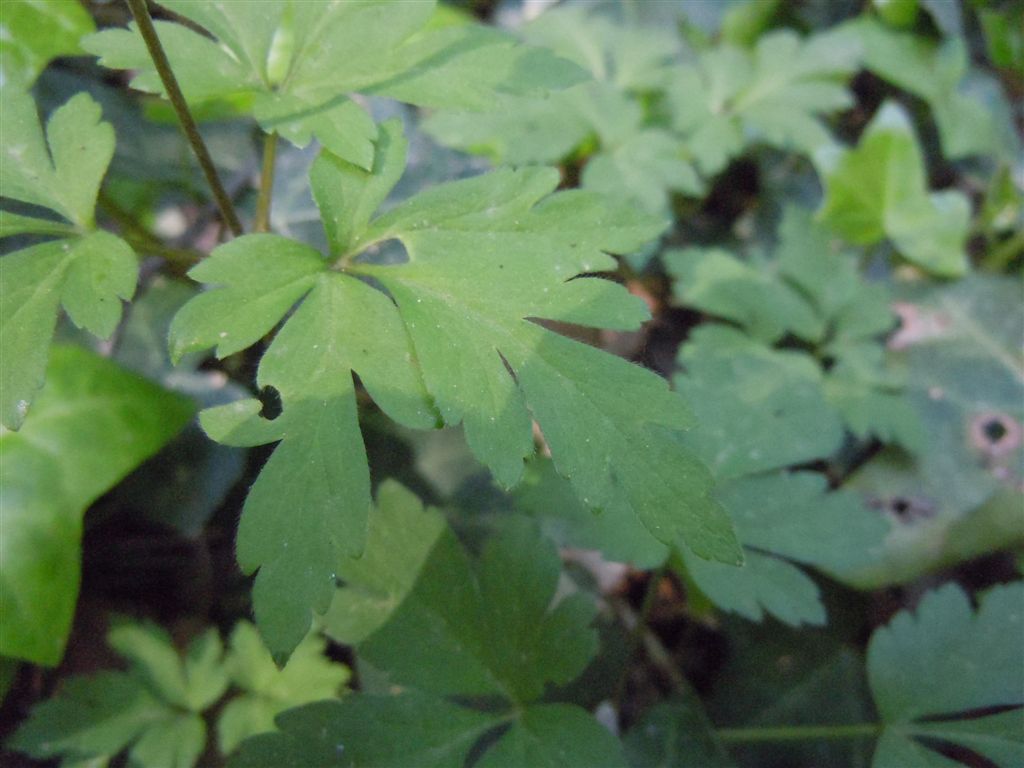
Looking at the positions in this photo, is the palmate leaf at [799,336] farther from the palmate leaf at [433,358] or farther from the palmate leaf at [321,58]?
the palmate leaf at [321,58]

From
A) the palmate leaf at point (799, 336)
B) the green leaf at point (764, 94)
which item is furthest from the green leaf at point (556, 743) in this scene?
the green leaf at point (764, 94)

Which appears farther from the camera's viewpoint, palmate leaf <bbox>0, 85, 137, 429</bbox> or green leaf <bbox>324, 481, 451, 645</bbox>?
green leaf <bbox>324, 481, 451, 645</bbox>

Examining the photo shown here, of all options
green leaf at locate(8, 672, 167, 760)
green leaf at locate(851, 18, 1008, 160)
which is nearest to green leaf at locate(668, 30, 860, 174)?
green leaf at locate(851, 18, 1008, 160)

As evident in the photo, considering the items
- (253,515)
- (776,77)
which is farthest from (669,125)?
(253,515)

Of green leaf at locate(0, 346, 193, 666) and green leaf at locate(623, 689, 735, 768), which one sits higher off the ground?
green leaf at locate(0, 346, 193, 666)

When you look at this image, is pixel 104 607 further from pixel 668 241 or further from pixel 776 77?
pixel 776 77

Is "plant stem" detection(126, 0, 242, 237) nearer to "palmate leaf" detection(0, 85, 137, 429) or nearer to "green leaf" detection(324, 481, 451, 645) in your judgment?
"palmate leaf" detection(0, 85, 137, 429)
